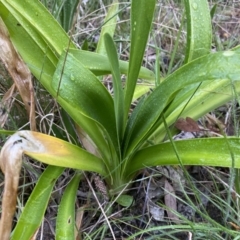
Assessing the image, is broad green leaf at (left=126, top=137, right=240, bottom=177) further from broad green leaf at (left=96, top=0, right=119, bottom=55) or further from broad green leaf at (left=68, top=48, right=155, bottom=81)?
broad green leaf at (left=96, top=0, right=119, bottom=55)

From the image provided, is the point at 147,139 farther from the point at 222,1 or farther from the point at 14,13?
the point at 222,1

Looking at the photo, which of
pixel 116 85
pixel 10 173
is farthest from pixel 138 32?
pixel 10 173

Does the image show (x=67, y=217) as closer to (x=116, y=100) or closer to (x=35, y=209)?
(x=35, y=209)

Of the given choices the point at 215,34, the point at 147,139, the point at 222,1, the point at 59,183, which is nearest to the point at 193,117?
the point at 147,139

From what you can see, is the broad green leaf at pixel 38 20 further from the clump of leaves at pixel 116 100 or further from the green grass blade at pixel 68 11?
the green grass blade at pixel 68 11

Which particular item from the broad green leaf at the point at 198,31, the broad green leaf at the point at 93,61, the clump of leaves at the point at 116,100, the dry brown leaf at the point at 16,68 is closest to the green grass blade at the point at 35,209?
the clump of leaves at the point at 116,100

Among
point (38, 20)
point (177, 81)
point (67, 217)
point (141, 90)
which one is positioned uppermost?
point (38, 20)

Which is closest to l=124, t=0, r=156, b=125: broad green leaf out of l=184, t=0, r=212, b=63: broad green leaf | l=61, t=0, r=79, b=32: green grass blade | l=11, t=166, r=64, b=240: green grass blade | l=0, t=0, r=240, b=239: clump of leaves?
l=0, t=0, r=240, b=239: clump of leaves
